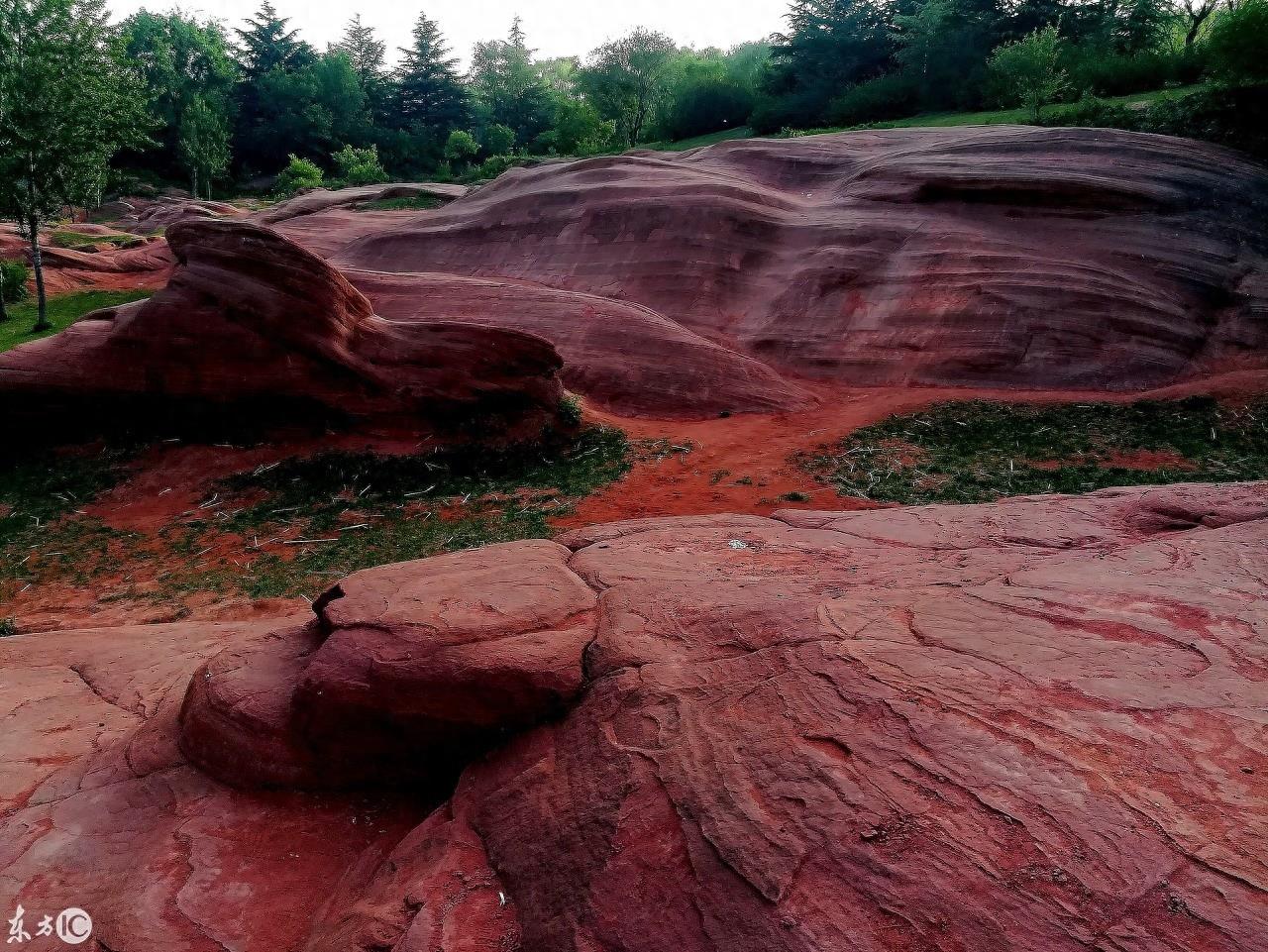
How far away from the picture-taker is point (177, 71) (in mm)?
50219

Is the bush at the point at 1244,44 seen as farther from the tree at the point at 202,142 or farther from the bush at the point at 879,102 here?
the tree at the point at 202,142

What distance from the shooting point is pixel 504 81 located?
2312 inches

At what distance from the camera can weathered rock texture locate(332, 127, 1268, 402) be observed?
12.7 meters

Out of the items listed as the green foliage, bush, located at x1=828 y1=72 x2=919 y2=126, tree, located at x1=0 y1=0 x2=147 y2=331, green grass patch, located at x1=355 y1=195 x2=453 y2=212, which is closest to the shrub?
the green foliage

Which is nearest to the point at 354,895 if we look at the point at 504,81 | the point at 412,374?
the point at 412,374

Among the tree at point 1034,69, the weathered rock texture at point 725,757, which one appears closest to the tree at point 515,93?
the tree at point 1034,69

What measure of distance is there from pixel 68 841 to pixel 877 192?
57.3 ft

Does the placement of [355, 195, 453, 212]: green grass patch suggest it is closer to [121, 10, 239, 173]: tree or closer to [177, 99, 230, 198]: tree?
[177, 99, 230, 198]: tree

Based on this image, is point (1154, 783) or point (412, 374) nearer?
point (1154, 783)

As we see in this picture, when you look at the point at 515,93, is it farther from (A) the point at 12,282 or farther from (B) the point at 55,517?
(B) the point at 55,517

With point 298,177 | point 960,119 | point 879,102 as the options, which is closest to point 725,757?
point 960,119

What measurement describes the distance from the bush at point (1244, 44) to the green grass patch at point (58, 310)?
91.5 ft

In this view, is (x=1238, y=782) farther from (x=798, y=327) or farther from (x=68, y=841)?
(x=798, y=327)

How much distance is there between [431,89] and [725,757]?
6040cm
